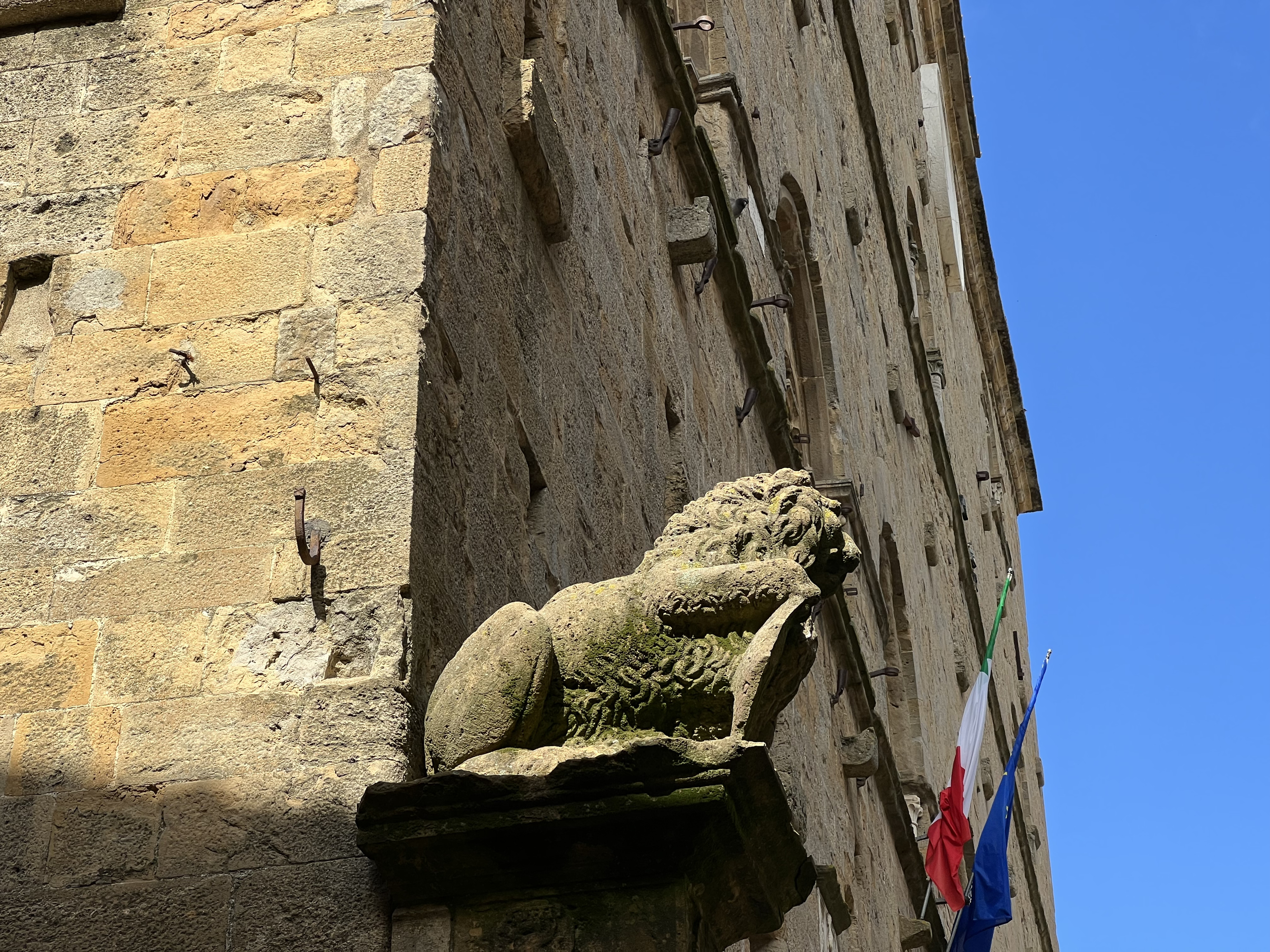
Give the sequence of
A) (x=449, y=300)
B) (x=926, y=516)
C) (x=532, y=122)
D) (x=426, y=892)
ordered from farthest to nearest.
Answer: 1. (x=926, y=516)
2. (x=532, y=122)
3. (x=449, y=300)
4. (x=426, y=892)

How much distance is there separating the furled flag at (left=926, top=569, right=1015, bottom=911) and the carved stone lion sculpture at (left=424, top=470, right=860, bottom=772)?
8.37m

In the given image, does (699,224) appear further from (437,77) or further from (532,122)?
(437,77)

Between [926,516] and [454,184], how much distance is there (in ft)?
37.2

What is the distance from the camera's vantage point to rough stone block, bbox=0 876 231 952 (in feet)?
10.9

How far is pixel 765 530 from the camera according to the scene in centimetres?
367

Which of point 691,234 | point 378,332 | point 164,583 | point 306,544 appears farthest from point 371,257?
point 691,234

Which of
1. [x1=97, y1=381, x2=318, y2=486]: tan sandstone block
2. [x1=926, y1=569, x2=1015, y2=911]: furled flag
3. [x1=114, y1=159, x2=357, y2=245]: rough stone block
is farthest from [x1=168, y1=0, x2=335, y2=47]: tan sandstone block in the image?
[x1=926, y1=569, x2=1015, y2=911]: furled flag

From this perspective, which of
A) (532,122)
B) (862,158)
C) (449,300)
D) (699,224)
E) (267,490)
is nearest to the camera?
(267,490)

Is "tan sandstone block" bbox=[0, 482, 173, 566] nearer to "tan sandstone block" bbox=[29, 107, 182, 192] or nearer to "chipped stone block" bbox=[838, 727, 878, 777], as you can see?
"tan sandstone block" bbox=[29, 107, 182, 192]

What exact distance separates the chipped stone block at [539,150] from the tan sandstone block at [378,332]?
1.05 m

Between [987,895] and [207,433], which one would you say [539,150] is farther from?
[987,895]

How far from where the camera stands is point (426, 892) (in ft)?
10.6

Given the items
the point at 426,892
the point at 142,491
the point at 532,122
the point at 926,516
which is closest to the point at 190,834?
the point at 426,892

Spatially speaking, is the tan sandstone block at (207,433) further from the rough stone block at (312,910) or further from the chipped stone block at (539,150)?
the chipped stone block at (539,150)
